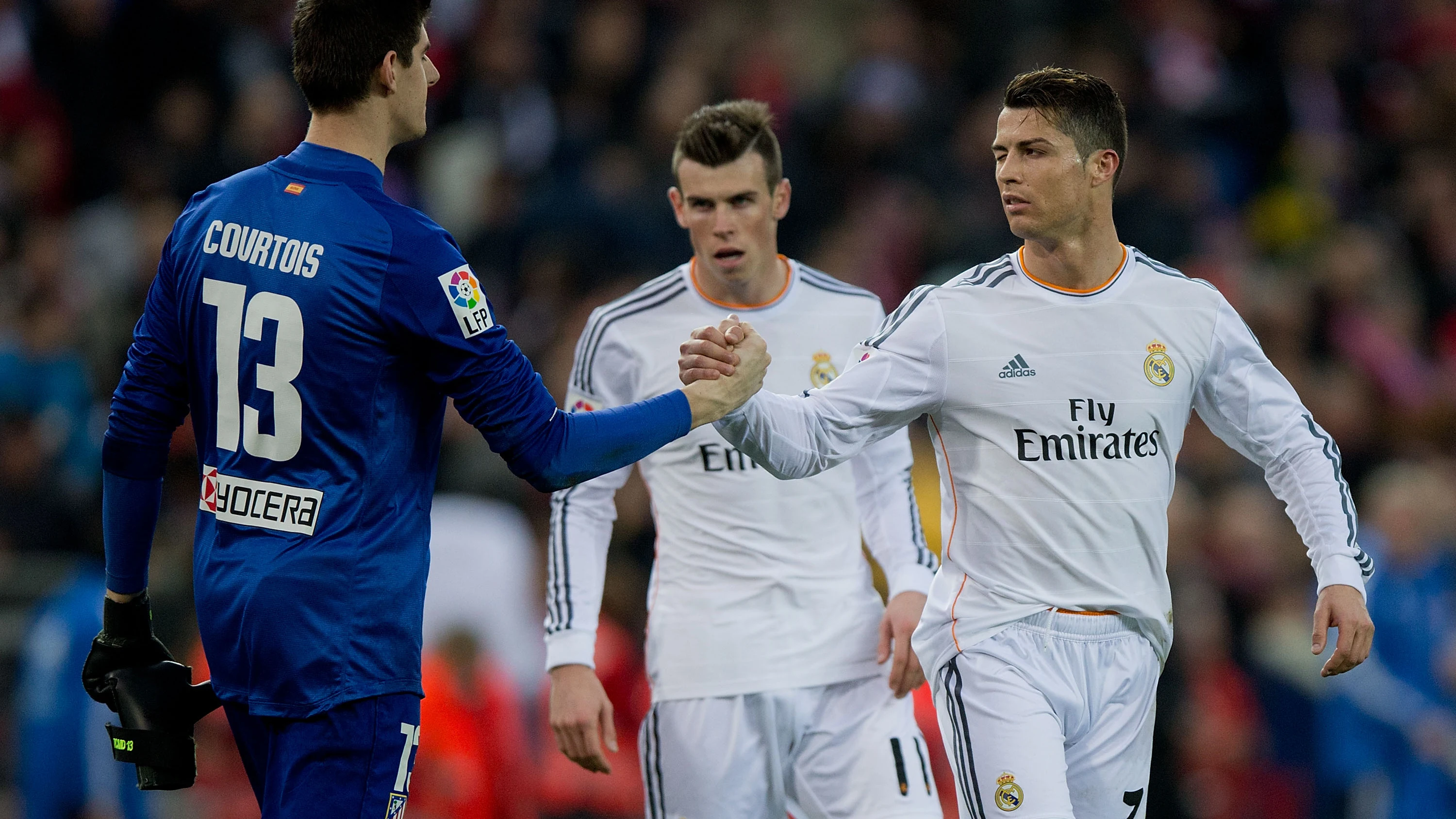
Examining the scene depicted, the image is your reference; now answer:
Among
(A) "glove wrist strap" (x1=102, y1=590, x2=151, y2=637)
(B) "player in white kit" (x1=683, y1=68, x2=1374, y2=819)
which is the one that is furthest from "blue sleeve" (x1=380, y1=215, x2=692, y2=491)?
(A) "glove wrist strap" (x1=102, y1=590, x2=151, y2=637)

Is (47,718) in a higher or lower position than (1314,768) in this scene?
higher

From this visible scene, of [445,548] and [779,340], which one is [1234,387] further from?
[445,548]

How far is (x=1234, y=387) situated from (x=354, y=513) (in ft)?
8.34

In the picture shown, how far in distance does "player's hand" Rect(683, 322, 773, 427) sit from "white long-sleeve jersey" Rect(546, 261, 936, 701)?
96 cm

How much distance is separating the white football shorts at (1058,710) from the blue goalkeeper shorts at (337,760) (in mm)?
1570

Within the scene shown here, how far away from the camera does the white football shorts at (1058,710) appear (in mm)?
4512

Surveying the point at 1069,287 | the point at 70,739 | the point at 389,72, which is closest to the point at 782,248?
the point at 70,739

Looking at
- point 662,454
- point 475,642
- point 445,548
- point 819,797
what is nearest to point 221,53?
point 445,548

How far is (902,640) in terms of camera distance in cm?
526

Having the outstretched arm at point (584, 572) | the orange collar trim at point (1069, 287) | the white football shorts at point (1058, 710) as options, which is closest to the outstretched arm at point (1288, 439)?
the orange collar trim at point (1069, 287)

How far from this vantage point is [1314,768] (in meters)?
10.8

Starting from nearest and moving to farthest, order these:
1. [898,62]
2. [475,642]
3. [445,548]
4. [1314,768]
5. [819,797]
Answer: [819,797] < [475,642] < [445,548] < [1314,768] < [898,62]

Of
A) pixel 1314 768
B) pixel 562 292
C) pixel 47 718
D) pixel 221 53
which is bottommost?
pixel 1314 768

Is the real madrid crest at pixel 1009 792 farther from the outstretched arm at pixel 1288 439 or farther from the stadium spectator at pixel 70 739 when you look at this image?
the stadium spectator at pixel 70 739
